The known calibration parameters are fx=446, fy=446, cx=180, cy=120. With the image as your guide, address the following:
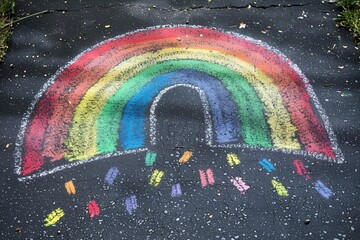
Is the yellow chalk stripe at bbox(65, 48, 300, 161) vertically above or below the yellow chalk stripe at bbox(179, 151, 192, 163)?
above

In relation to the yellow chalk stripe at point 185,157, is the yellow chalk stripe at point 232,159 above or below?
below

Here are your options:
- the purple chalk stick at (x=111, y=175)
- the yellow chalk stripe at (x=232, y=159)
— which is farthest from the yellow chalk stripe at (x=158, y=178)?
the yellow chalk stripe at (x=232, y=159)

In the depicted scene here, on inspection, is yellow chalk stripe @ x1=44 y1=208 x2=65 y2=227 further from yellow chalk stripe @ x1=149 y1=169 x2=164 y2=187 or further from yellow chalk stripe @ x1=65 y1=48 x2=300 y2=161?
yellow chalk stripe @ x1=149 y1=169 x2=164 y2=187

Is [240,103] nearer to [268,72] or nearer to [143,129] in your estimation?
[268,72]

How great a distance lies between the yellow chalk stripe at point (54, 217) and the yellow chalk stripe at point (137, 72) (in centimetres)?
41

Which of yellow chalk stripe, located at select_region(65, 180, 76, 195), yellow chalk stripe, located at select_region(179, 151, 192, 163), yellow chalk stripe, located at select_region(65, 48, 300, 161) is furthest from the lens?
yellow chalk stripe, located at select_region(65, 48, 300, 161)

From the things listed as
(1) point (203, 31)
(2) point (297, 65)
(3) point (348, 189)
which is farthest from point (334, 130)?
(1) point (203, 31)

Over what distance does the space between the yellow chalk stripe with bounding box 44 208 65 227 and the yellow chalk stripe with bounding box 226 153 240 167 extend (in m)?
1.11

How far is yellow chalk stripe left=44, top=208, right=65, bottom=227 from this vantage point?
2711mm

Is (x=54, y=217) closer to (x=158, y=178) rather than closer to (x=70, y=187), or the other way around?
(x=70, y=187)

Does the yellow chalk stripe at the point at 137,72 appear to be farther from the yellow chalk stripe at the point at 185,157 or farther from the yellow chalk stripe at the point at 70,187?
the yellow chalk stripe at the point at 185,157

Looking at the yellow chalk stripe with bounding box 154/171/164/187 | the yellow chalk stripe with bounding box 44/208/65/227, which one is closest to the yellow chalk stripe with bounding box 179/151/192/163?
the yellow chalk stripe with bounding box 154/171/164/187

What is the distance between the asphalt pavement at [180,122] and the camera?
2.71 meters

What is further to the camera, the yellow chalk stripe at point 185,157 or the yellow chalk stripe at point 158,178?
the yellow chalk stripe at point 185,157
